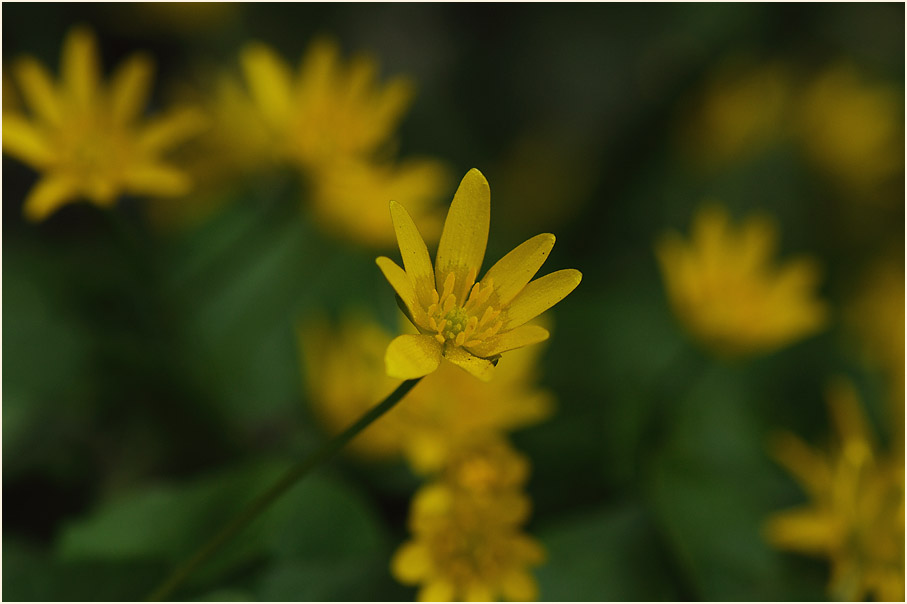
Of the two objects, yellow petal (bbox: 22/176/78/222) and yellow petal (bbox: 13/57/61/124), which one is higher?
yellow petal (bbox: 13/57/61/124)

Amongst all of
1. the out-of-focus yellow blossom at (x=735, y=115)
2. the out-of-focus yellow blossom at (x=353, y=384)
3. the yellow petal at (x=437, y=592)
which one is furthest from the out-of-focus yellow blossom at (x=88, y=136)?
the out-of-focus yellow blossom at (x=735, y=115)

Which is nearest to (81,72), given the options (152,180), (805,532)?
(152,180)

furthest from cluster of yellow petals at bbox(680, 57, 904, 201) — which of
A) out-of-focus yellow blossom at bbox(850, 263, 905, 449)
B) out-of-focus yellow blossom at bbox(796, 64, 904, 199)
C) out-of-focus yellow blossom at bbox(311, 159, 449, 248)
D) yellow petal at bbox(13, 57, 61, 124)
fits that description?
yellow petal at bbox(13, 57, 61, 124)

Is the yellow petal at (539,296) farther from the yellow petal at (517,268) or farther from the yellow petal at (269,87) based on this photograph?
the yellow petal at (269,87)

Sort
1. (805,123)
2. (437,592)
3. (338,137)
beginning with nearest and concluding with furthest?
(437,592), (338,137), (805,123)

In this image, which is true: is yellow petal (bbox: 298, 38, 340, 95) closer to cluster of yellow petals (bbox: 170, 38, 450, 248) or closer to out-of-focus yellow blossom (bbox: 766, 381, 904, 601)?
cluster of yellow petals (bbox: 170, 38, 450, 248)

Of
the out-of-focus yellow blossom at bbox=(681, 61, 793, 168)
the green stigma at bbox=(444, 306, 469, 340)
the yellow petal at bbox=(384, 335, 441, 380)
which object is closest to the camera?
the yellow petal at bbox=(384, 335, 441, 380)

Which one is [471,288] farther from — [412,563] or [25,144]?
[25,144]
